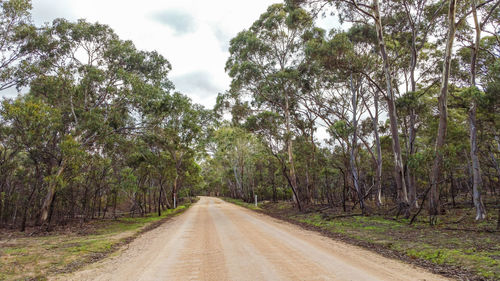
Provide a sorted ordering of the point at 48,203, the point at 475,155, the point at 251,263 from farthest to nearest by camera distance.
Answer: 1. the point at 48,203
2. the point at 475,155
3. the point at 251,263

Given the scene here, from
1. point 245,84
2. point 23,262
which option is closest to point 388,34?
point 245,84

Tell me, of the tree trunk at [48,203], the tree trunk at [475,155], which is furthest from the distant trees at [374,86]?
the tree trunk at [48,203]

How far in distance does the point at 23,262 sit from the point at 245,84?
1841 cm

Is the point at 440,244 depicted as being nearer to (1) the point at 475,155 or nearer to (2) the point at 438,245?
(2) the point at 438,245

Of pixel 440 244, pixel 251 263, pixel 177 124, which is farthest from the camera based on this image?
pixel 177 124

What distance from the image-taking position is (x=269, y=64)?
2248 cm

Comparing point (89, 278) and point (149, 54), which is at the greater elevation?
point (149, 54)

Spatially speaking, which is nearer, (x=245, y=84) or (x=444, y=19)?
(x=444, y=19)

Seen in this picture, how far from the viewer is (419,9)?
14750 millimetres

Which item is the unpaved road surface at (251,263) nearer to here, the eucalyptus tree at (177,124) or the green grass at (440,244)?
Answer: the green grass at (440,244)

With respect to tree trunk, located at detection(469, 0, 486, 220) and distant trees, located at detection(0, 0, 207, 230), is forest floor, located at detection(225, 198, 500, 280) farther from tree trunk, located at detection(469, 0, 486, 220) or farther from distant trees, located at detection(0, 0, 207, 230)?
distant trees, located at detection(0, 0, 207, 230)

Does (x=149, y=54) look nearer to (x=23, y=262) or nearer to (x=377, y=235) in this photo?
(x=23, y=262)

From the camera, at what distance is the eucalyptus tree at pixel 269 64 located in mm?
21031

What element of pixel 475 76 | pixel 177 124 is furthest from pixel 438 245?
pixel 177 124
